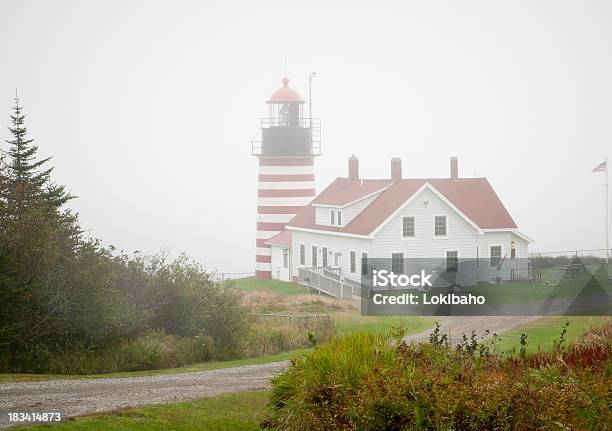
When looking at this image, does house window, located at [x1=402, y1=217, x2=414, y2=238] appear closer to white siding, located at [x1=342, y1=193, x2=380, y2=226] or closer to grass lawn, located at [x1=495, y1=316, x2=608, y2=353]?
white siding, located at [x1=342, y1=193, x2=380, y2=226]

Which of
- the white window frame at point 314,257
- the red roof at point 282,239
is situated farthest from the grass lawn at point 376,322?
the red roof at point 282,239

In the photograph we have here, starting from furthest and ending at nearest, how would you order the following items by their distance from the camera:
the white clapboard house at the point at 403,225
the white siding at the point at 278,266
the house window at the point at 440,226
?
1. the white siding at the point at 278,266
2. the house window at the point at 440,226
3. the white clapboard house at the point at 403,225

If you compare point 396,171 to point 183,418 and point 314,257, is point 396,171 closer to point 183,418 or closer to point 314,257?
point 314,257

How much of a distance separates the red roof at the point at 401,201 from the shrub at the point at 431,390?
25.7 m

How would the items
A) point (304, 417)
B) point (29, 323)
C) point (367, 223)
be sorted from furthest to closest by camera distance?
1. point (367, 223)
2. point (29, 323)
3. point (304, 417)

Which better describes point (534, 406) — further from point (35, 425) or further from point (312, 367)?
point (35, 425)

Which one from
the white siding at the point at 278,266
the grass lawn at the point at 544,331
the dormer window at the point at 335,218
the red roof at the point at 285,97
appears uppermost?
the red roof at the point at 285,97

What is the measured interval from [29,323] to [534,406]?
13408 mm

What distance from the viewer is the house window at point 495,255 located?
39987 millimetres

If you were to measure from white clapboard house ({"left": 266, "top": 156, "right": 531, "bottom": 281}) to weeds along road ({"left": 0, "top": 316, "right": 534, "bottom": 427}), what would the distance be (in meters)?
18.5

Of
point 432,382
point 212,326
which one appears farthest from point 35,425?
point 212,326

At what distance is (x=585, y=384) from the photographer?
32.1 ft

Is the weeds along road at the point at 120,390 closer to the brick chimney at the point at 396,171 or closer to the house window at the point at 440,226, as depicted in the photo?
the house window at the point at 440,226

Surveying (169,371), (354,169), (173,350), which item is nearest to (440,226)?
(354,169)
